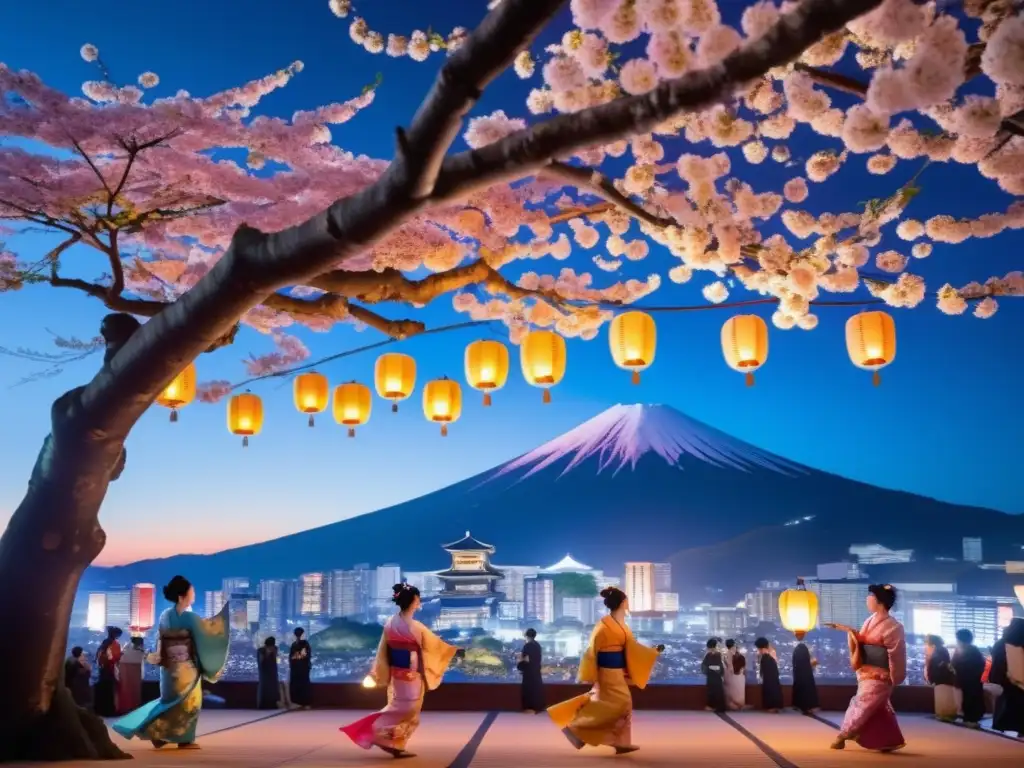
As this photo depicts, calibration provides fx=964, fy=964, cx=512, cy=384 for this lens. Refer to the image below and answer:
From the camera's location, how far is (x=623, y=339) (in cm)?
777

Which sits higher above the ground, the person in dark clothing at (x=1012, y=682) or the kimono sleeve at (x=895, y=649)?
the kimono sleeve at (x=895, y=649)

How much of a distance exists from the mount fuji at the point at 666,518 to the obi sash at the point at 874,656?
23.7 metres

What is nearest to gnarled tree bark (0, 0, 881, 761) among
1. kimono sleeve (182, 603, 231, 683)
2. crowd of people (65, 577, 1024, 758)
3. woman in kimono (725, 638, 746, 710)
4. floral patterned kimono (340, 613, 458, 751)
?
crowd of people (65, 577, 1024, 758)

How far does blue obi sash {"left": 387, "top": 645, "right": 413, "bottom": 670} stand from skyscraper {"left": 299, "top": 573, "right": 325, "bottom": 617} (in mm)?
21366

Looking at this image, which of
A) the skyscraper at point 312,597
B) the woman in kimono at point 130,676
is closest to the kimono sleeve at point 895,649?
the woman in kimono at point 130,676

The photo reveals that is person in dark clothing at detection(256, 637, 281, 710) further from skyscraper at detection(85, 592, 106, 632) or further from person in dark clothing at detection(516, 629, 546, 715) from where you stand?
skyscraper at detection(85, 592, 106, 632)

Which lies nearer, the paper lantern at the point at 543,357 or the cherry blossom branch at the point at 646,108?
the cherry blossom branch at the point at 646,108

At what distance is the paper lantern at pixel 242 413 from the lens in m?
9.72

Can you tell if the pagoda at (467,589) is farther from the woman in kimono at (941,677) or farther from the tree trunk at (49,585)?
the tree trunk at (49,585)

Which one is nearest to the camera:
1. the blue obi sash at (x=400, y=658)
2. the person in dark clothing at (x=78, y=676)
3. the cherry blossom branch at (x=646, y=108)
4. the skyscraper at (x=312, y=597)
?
the cherry blossom branch at (x=646, y=108)

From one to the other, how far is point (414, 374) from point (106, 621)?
816cm

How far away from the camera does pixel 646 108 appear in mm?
2906

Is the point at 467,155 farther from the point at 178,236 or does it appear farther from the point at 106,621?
the point at 106,621

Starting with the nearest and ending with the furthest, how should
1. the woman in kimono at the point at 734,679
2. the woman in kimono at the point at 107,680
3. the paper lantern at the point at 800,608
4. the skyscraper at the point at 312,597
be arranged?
1. the paper lantern at the point at 800,608
2. the woman in kimono at the point at 107,680
3. the woman in kimono at the point at 734,679
4. the skyscraper at the point at 312,597
